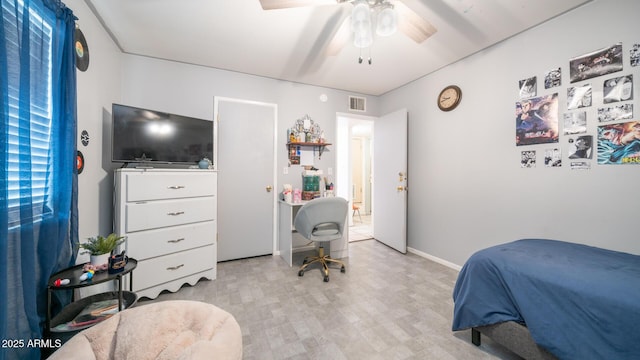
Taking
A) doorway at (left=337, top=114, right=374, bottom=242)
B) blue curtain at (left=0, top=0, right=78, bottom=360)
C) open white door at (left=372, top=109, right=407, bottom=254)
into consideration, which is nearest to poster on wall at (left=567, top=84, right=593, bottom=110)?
open white door at (left=372, top=109, right=407, bottom=254)

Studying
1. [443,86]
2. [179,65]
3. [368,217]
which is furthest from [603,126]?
[368,217]

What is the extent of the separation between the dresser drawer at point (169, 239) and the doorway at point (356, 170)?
7.99ft

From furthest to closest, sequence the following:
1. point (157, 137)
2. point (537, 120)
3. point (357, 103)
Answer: point (357, 103) → point (157, 137) → point (537, 120)

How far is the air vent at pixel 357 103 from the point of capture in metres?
3.83

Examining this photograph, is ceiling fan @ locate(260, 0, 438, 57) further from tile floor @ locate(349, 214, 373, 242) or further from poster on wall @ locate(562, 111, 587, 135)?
tile floor @ locate(349, 214, 373, 242)

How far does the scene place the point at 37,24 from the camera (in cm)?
126

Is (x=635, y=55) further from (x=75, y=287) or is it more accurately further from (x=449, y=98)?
(x=75, y=287)

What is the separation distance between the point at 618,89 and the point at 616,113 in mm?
171

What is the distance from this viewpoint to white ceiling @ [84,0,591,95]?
1890mm

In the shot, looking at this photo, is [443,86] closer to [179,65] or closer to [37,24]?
[179,65]

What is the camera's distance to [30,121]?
118cm

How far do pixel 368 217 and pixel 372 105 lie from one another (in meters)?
3.25

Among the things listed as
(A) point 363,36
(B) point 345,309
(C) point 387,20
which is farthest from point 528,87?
(B) point 345,309

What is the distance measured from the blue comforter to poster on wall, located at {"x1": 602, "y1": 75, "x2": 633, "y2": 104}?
3.64 feet
